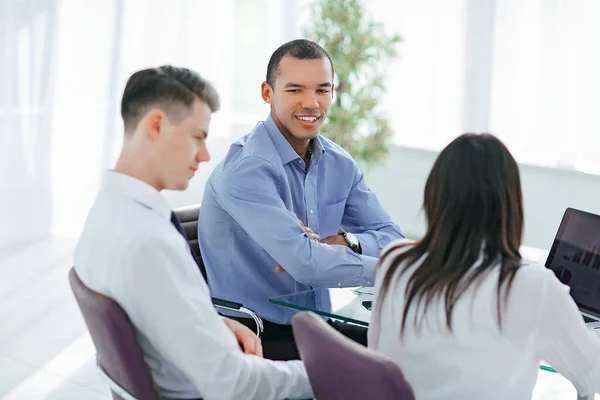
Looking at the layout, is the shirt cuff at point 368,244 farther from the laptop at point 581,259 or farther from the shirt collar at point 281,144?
the laptop at point 581,259

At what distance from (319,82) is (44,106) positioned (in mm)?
2939

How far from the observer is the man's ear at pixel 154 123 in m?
1.80

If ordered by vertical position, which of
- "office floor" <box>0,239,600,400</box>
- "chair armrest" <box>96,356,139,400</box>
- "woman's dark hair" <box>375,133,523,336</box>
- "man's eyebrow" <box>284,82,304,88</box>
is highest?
"man's eyebrow" <box>284,82,304,88</box>

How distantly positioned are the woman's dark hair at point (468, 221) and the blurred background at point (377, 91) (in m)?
3.05

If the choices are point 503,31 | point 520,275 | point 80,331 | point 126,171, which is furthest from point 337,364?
point 503,31

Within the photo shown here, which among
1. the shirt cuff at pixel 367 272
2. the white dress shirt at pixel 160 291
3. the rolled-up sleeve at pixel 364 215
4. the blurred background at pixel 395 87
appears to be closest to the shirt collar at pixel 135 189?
the white dress shirt at pixel 160 291

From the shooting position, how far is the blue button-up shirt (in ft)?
8.30

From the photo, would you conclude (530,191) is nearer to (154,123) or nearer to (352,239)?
(352,239)

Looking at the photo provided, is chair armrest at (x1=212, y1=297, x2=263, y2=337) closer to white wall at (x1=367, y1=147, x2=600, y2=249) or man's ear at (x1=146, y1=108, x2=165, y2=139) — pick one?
man's ear at (x1=146, y1=108, x2=165, y2=139)

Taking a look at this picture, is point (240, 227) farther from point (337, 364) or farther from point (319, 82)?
point (337, 364)

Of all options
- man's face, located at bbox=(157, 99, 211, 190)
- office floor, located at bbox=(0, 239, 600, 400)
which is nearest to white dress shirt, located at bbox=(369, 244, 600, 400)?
man's face, located at bbox=(157, 99, 211, 190)

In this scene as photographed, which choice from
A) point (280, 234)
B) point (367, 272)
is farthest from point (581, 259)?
point (280, 234)

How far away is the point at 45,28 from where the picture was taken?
203 inches

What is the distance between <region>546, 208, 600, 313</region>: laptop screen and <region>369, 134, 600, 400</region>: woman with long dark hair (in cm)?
58
